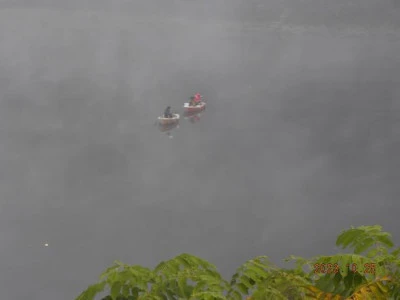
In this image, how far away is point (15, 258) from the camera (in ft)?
61.8

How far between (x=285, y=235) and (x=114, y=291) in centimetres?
1522

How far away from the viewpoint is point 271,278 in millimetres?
4539

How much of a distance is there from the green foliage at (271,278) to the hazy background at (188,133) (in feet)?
41.9

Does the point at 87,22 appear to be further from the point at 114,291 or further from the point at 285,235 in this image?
the point at 114,291

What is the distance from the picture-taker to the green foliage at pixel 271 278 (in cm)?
415

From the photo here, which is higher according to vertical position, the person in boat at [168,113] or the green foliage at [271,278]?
the green foliage at [271,278]

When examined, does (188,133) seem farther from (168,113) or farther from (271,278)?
(271,278)

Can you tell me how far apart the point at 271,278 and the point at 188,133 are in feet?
77.2

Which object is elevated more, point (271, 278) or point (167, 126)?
point (271, 278)

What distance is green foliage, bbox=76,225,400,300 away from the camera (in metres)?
4.15
